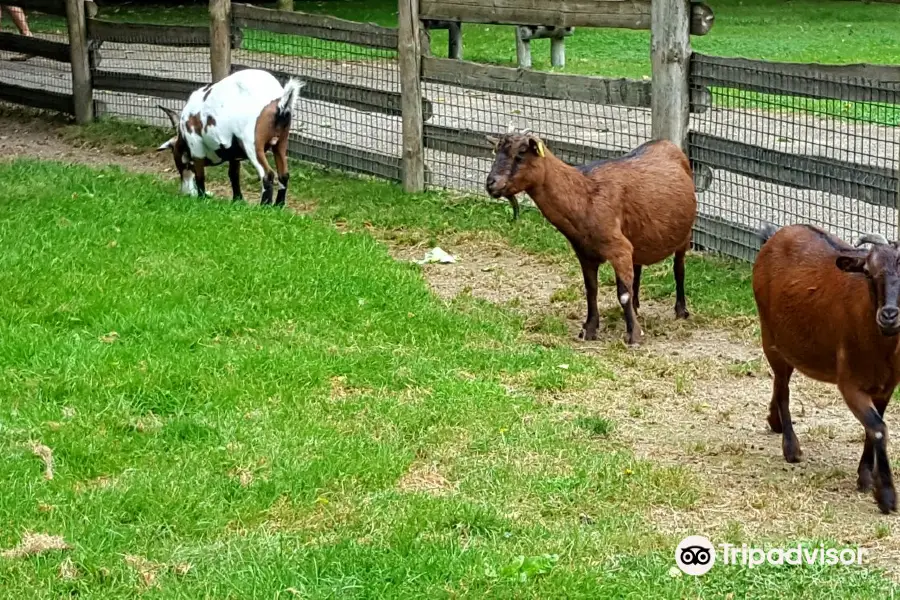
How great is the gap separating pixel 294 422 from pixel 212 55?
7.50 m

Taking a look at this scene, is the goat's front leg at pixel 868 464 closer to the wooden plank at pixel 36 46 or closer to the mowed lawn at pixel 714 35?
the mowed lawn at pixel 714 35

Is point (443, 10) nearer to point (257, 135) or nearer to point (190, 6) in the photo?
point (257, 135)

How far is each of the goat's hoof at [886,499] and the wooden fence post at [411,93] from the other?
6.68 metres

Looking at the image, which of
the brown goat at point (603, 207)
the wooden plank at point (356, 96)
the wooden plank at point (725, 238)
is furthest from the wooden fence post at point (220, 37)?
the brown goat at point (603, 207)

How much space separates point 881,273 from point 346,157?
25.3ft

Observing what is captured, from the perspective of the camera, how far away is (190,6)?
27.9 meters

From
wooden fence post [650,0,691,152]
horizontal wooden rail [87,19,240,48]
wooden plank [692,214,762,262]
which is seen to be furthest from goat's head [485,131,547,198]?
horizontal wooden rail [87,19,240,48]

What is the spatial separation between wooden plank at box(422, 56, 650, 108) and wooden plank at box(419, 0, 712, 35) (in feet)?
1.31

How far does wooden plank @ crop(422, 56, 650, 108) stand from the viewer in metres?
9.51

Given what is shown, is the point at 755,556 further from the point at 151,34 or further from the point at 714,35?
the point at 714,35

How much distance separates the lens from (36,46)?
14961 mm

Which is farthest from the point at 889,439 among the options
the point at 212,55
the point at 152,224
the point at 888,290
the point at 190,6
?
the point at 190,6

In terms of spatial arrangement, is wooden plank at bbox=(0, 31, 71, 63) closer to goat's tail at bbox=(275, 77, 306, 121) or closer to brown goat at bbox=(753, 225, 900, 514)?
goat's tail at bbox=(275, 77, 306, 121)

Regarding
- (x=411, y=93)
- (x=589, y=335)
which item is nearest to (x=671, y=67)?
(x=589, y=335)
